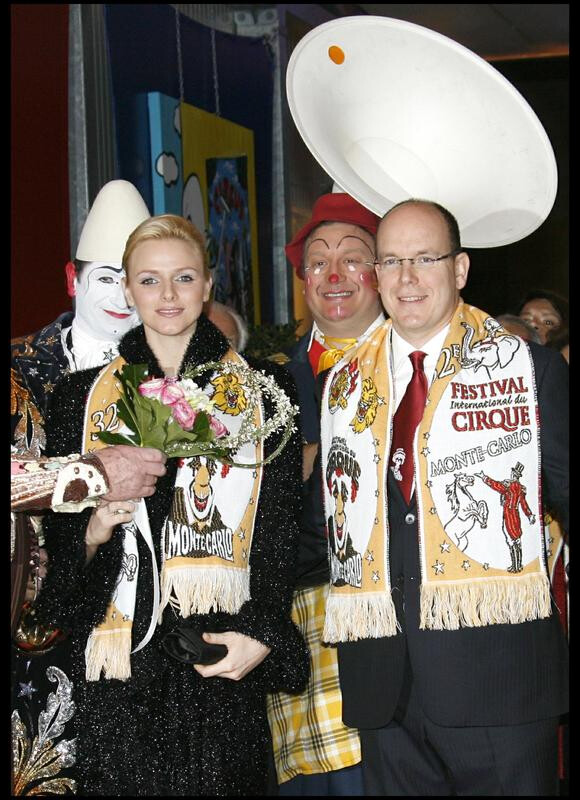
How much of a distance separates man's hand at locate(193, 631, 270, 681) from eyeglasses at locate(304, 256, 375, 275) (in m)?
1.26

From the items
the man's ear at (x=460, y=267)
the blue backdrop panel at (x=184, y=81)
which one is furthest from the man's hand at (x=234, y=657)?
the blue backdrop panel at (x=184, y=81)

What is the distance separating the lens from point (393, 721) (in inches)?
108

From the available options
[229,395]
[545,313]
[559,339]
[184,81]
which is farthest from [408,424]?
[184,81]

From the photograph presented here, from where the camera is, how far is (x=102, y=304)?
11.6ft

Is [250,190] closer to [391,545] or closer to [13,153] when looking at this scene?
[13,153]

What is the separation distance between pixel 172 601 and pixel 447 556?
687 millimetres

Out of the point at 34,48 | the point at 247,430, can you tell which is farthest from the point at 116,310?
the point at 34,48

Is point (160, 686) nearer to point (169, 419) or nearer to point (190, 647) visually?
point (190, 647)

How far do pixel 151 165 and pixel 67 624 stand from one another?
396 cm

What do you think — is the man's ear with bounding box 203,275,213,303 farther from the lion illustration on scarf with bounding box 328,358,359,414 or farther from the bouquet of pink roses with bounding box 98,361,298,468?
the lion illustration on scarf with bounding box 328,358,359,414

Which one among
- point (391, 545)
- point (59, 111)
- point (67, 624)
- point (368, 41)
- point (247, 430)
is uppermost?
point (59, 111)

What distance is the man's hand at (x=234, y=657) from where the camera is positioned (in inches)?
112

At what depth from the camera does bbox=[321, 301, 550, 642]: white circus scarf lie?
271 cm
